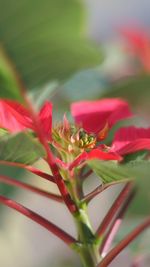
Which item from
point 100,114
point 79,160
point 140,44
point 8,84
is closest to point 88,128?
point 100,114

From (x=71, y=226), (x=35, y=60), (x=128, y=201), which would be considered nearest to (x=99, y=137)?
(x=128, y=201)

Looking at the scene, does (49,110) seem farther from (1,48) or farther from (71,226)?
(71,226)

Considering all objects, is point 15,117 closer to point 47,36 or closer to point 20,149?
point 20,149

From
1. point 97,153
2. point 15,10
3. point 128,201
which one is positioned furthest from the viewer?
point 128,201

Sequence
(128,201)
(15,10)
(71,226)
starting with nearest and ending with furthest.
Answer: (15,10)
(128,201)
(71,226)

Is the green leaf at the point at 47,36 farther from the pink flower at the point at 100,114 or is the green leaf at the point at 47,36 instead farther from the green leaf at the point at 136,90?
the pink flower at the point at 100,114

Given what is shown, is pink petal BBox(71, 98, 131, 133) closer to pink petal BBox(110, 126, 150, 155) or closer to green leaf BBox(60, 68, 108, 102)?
pink petal BBox(110, 126, 150, 155)
